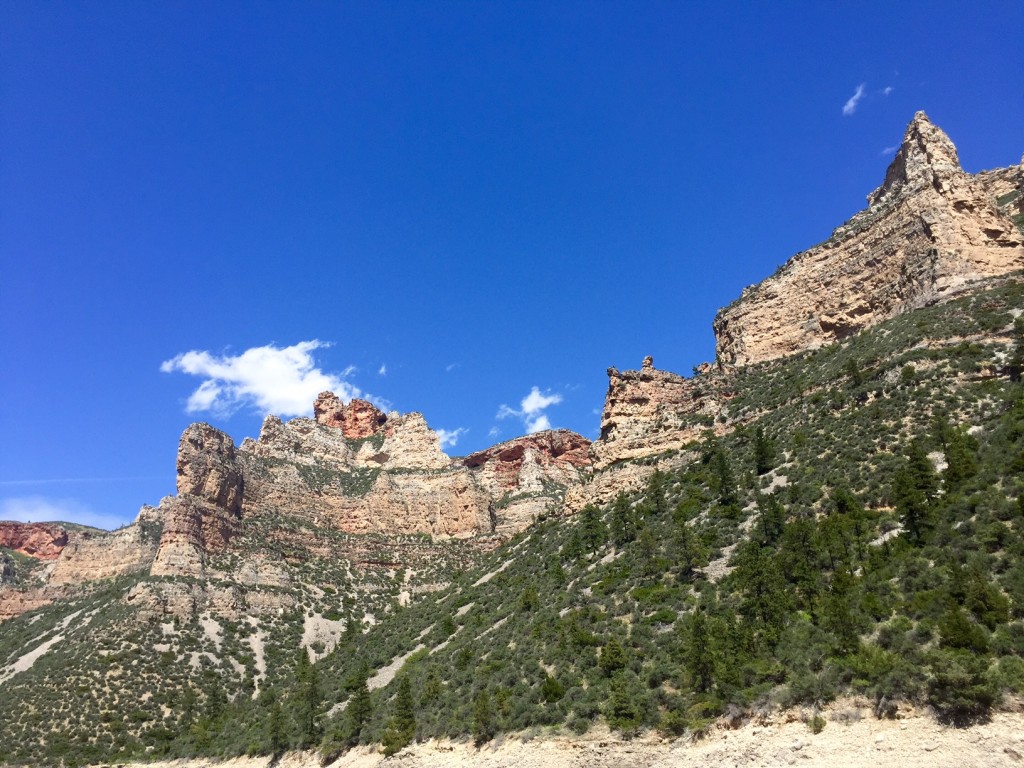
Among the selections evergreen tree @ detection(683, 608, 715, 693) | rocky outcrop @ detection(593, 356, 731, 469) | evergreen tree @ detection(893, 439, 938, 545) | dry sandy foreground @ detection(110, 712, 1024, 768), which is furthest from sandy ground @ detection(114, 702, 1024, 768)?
Answer: rocky outcrop @ detection(593, 356, 731, 469)

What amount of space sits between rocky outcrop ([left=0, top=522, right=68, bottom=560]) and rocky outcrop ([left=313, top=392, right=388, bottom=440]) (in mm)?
58534

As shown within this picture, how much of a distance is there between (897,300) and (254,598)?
58.8 metres

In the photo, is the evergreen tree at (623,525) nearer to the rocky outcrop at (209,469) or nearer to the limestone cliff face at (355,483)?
the limestone cliff face at (355,483)

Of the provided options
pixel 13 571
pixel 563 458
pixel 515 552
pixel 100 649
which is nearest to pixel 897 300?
pixel 515 552

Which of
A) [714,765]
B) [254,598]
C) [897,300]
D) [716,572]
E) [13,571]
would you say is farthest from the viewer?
[13,571]

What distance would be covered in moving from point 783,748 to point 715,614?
814 centimetres

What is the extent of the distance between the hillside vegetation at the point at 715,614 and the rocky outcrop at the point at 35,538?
73.5 m

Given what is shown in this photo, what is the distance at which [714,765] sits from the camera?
1964cm

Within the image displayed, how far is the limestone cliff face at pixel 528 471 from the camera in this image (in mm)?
79188

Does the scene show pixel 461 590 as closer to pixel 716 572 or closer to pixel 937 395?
pixel 716 572

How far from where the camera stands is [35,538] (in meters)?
122

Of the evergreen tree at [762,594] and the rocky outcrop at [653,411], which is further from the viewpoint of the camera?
the rocky outcrop at [653,411]

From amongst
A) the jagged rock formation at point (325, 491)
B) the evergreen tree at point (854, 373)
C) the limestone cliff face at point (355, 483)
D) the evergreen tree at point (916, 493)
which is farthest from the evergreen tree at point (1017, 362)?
the limestone cliff face at point (355, 483)

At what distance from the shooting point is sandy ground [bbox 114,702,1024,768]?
15695 millimetres
